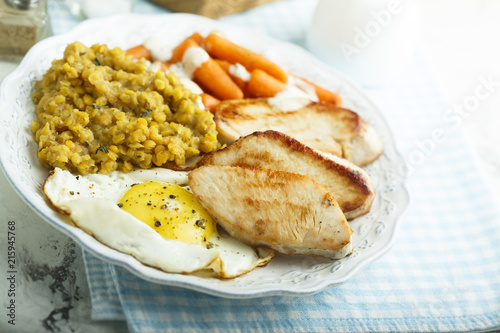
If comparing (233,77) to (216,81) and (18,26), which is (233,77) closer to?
(216,81)

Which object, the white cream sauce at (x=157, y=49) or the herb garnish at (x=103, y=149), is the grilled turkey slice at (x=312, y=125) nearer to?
the white cream sauce at (x=157, y=49)

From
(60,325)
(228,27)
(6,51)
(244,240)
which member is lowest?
(60,325)

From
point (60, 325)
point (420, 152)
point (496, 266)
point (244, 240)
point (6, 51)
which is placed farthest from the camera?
point (420, 152)

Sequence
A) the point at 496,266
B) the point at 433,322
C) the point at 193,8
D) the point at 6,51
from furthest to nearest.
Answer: the point at 193,8
the point at 6,51
the point at 496,266
the point at 433,322

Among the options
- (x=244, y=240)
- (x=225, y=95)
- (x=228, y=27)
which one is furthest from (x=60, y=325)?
(x=228, y=27)

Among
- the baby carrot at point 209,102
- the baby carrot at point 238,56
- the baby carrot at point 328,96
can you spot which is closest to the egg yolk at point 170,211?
the baby carrot at point 209,102

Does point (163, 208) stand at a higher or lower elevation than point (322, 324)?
higher

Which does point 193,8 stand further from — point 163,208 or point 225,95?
point 163,208
